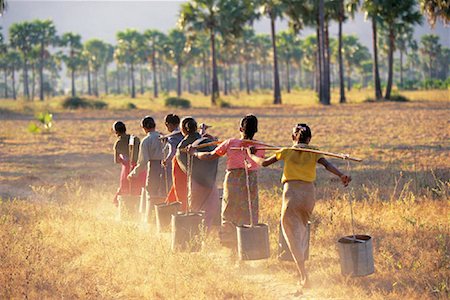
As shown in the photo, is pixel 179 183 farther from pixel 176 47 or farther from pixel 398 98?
pixel 176 47

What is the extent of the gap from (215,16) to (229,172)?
42.0 metres

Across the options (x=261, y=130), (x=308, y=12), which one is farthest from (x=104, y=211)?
(x=308, y=12)

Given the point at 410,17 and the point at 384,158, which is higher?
the point at 410,17

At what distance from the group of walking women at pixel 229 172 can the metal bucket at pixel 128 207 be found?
0.18m

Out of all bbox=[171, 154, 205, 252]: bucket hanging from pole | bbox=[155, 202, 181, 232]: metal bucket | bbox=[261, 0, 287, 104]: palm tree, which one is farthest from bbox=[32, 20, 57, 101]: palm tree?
bbox=[171, 154, 205, 252]: bucket hanging from pole

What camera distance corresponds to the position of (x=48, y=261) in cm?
673

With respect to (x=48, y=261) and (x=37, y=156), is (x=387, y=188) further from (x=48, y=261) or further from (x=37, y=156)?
(x=37, y=156)

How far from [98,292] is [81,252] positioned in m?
1.66

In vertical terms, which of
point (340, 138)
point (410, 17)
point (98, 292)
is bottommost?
point (98, 292)

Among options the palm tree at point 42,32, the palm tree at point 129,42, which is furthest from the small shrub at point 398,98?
the palm tree at point 129,42

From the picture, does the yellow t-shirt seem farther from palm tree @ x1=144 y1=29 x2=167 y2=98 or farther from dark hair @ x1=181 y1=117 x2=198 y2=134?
palm tree @ x1=144 y1=29 x2=167 y2=98

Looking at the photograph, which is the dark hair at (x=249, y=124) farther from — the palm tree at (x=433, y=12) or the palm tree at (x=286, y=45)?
the palm tree at (x=286, y=45)

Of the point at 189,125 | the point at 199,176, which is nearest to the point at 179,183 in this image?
the point at 199,176

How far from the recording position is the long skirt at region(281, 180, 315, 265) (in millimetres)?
5695
